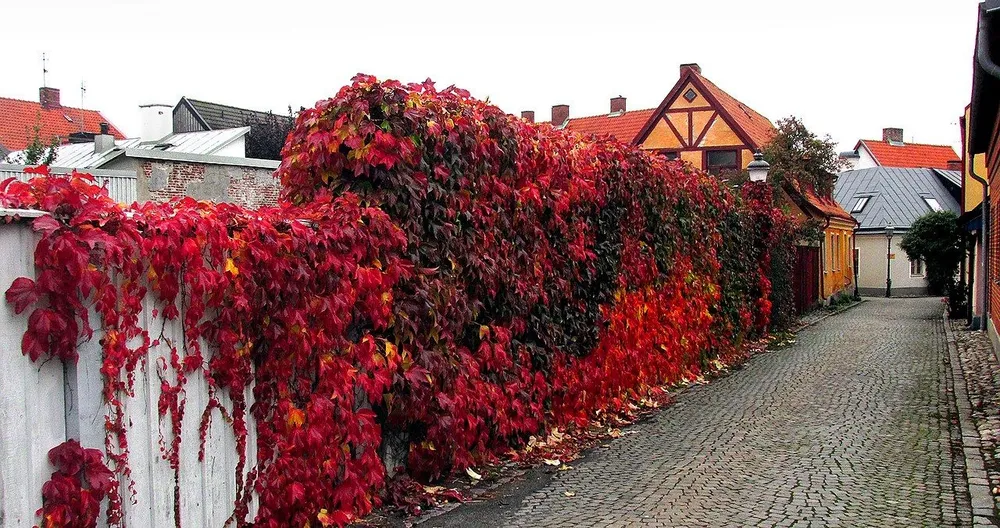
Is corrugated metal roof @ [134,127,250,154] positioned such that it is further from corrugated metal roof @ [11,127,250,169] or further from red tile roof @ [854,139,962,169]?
red tile roof @ [854,139,962,169]

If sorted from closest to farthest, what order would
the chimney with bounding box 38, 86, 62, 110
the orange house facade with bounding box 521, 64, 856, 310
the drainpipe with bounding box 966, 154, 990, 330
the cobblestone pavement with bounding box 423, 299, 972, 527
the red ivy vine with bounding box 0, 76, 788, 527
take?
the red ivy vine with bounding box 0, 76, 788, 527 < the cobblestone pavement with bounding box 423, 299, 972, 527 < the drainpipe with bounding box 966, 154, 990, 330 < the orange house facade with bounding box 521, 64, 856, 310 < the chimney with bounding box 38, 86, 62, 110

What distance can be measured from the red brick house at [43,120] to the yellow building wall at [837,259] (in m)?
31.9

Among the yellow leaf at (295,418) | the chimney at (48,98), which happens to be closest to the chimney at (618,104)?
the chimney at (48,98)

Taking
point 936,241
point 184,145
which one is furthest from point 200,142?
point 936,241

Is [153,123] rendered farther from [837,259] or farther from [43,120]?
[837,259]

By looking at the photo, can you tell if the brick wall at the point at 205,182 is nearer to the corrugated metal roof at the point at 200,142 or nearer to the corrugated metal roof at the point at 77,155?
the corrugated metal roof at the point at 77,155

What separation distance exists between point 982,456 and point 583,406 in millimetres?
3404

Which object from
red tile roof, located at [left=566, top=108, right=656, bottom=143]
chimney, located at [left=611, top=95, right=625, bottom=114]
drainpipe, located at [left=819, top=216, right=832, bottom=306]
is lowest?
drainpipe, located at [left=819, top=216, right=832, bottom=306]

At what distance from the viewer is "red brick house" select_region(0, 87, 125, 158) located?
46.9m

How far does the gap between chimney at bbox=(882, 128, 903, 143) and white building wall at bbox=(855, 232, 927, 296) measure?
32.5m

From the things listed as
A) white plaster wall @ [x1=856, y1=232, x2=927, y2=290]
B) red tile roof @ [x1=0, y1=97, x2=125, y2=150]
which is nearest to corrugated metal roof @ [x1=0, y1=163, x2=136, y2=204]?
red tile roof @ [x1=0, y1=97, x2=125, y2=150]

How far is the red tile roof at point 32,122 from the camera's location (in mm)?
47219

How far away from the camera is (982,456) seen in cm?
758

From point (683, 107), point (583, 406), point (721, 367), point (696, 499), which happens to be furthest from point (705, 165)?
point (696, 499)
